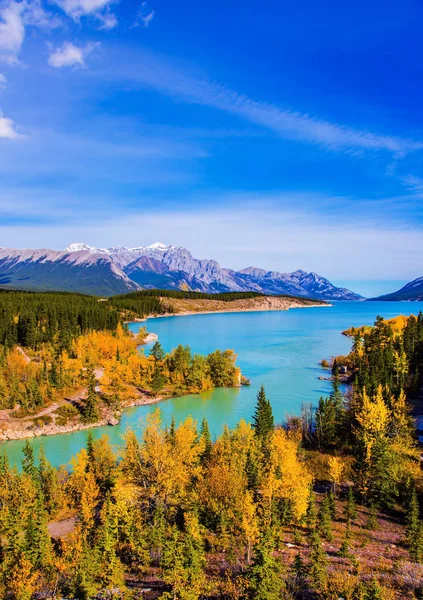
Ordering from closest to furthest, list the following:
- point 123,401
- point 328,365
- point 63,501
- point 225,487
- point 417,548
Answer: point 417,548
point 225,487
point 63,501
point 123,401
point 328,365

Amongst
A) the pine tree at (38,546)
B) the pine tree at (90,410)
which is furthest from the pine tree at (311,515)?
the pine tree at (90,410)

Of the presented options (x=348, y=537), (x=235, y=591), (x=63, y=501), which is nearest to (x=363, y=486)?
(x=348, y=537)

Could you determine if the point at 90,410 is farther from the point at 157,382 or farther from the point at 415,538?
the point at 415,538

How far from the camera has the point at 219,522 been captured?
28.2 m

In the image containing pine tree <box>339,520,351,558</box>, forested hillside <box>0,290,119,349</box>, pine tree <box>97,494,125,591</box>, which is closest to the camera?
pine tree <box>97,494,125,591</box>

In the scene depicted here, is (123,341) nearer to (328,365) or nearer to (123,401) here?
(123,401)

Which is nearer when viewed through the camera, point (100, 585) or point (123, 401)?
point (100, 585)

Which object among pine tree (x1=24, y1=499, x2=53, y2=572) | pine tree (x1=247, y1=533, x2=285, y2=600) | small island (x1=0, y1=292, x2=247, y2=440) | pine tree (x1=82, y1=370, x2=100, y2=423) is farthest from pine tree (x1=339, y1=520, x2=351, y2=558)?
pine tree (x1=82, y1=370, x2=100, y2=423)

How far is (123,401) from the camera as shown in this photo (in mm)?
66812

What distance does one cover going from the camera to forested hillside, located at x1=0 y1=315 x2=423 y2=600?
20.2m

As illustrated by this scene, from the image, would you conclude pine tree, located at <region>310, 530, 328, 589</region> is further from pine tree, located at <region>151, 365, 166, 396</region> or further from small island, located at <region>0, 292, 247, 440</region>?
pine tree, located at <region>151, 365, 166, 396</region>

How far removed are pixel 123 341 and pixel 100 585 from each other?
8277 centimetres

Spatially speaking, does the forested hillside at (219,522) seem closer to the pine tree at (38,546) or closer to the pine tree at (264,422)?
the pine tree at (38,546)

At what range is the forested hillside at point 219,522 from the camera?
20.2 m
